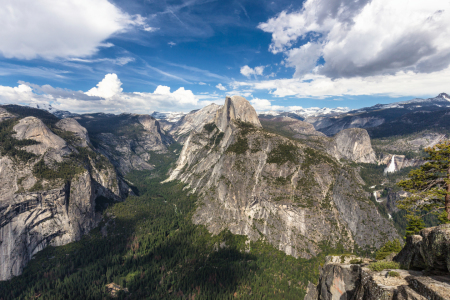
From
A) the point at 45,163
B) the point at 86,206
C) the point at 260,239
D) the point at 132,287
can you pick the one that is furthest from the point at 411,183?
the point at 45,163

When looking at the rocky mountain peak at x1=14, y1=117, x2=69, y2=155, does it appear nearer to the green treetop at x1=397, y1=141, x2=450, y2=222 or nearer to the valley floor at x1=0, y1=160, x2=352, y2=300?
the valley floor at x1=0, y1=160, x2=352, y2=300

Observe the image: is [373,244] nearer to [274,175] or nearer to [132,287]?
[274,175]

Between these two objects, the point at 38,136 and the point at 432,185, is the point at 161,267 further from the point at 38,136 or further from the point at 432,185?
the point at 38,136

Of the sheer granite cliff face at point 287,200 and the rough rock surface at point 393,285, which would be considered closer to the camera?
the rough rock surface at point 393,285

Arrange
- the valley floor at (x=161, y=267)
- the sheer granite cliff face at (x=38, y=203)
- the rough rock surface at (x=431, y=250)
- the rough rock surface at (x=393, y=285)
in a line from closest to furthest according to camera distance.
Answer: the rough rock surface at (x=393, y=285), the rough rock surface at (x=431, y=250), the valley floor at (x=161, y=267), the sheer granite cliff face at (x=38, y=203)

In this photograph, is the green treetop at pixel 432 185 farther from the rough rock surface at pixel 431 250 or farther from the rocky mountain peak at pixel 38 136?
the rocky mountain peak at pixel 38 136

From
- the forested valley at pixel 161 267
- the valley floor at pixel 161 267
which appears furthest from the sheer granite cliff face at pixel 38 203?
the forested valley at pixel 161 267
